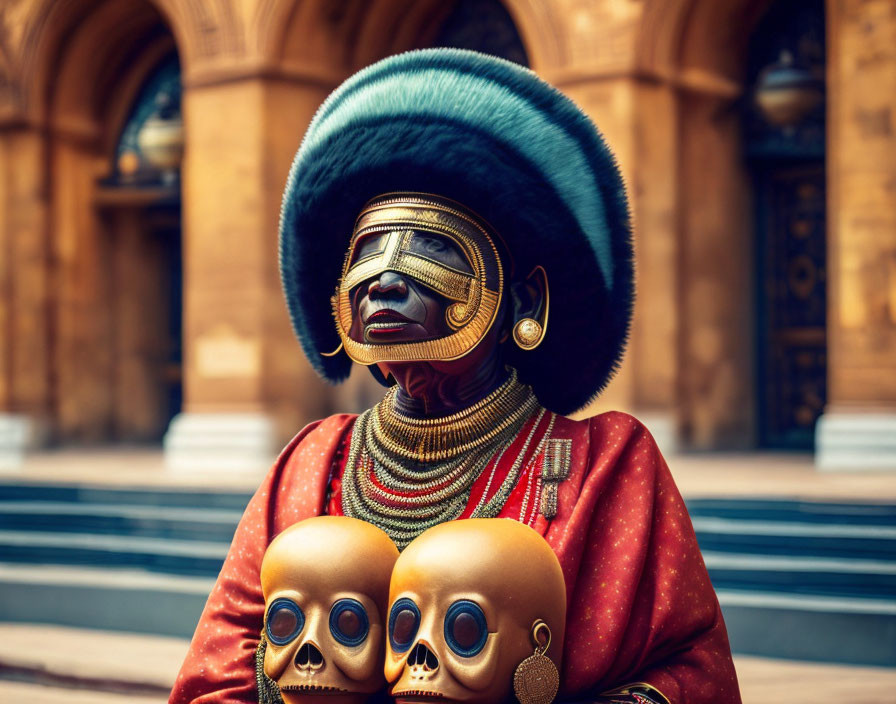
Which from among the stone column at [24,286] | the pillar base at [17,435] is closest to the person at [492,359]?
the pillar base at [17,435]

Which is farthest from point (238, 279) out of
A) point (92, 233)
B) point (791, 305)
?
point (791, 305)

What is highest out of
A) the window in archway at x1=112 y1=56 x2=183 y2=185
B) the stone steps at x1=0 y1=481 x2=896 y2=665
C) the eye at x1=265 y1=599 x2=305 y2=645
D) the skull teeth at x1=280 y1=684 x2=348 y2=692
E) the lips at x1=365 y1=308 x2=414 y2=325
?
the window in archway at x1=112 y1=56 x2=183 y2=185

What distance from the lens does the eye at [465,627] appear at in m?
2.10

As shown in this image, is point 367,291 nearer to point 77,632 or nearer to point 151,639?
point 151,639

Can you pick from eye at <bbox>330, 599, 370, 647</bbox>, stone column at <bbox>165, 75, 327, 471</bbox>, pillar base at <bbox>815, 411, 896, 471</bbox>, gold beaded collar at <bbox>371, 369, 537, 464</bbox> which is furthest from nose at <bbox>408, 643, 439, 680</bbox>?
stone column at <bbox>165, 75, 327, 471</bbox>

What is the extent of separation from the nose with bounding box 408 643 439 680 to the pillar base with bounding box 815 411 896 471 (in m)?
7.42

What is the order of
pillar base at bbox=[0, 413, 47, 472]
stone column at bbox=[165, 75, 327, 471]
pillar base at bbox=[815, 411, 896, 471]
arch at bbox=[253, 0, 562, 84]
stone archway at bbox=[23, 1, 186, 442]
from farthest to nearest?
stone archway at bbox=[23, 1, 186, 442]
pillar base at bbox=[0, 413, 47, 472]
stone column at bbox=[165, 75, 327, 471]
arch at bbox=[253, 0, 562, 84]
pillar base at bbox=[815, 411, 896, 471]

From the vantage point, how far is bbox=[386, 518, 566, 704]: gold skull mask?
2078mm

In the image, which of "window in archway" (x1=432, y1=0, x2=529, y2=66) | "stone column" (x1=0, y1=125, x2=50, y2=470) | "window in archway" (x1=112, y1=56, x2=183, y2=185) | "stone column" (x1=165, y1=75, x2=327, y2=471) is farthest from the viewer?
"window in archway" (x1=112, y1=56, x2=183, y2=185)

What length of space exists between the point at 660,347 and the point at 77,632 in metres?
5.15

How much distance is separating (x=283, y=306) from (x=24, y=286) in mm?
3619

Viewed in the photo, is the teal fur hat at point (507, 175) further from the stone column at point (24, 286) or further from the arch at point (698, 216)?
the stone column at point (24, 286)

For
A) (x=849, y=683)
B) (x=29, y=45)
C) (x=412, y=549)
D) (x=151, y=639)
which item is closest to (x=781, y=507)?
(x=849, y=683)

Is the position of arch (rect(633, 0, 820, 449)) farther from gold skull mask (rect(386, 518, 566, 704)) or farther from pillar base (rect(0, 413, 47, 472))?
gold skull mask (rect(386, 518, 566, 704))
